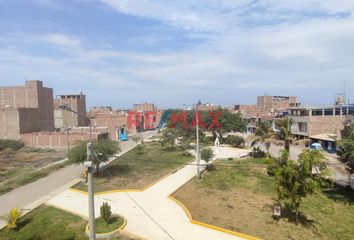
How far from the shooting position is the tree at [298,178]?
14.4 metres

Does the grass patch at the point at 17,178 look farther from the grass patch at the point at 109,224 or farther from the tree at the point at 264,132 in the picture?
the tree at the point at 264,132

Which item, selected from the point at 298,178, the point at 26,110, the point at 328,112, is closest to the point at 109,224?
the point at 298,178

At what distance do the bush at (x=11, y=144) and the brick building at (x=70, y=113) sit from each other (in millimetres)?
24428

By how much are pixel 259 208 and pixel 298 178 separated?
12.8ft

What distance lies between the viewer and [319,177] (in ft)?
49.1

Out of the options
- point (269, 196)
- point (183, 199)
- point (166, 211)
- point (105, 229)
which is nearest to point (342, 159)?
point (269, 196)

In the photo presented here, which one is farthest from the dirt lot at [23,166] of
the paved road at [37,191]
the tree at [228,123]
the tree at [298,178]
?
the tree at [228,123]

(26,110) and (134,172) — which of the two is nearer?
(134,172)

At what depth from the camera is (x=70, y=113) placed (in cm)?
8875

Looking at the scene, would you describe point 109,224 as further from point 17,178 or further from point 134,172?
point 17,178

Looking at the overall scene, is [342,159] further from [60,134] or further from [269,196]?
[60,134]

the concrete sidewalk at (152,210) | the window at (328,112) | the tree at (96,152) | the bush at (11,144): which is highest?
the window at (328,112)

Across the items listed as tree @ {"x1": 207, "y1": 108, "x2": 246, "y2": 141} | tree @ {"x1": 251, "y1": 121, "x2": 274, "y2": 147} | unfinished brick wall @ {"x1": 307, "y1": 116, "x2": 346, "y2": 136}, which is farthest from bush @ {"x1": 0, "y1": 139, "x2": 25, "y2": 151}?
unfinished brick wall @ {"x1": 307, "y1": 116, "x2": 346, "y2": 136}

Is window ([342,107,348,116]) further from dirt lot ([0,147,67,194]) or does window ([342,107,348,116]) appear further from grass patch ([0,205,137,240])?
dirt lot ([0,147,67,194])
